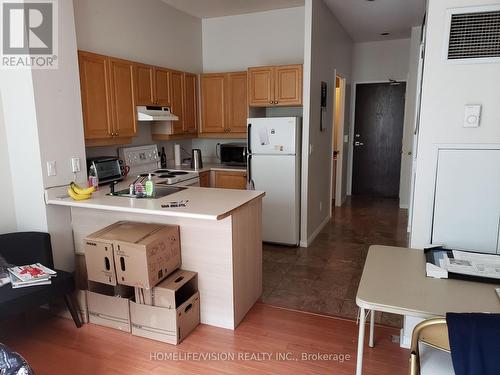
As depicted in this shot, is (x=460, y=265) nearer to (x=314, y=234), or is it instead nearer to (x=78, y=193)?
(x=78, y=193)

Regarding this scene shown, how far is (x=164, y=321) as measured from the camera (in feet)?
7.95

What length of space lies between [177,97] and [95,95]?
138 centimetres

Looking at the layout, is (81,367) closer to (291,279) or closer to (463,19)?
(291,279)

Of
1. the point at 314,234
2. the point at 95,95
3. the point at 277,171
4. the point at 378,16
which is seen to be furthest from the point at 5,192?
the point at 378,16

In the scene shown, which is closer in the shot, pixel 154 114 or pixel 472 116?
pixel 472 116

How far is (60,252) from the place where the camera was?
2.85 meters

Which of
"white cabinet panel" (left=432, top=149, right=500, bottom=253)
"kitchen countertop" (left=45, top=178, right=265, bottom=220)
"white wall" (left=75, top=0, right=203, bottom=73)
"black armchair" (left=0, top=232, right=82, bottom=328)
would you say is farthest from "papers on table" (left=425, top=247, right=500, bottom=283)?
"white wall" (left=75, top=0, right=203, bottom=73)

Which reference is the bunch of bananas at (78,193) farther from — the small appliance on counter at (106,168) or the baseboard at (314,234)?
the baseboard at (314,234)

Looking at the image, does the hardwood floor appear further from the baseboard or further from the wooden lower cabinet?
the wooden lower cabinet

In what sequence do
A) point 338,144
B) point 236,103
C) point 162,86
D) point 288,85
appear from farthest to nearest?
point 338,144 → point 236,103 → point 288,85 → point 162,86

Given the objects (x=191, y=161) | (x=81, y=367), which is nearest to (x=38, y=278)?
(x=81, y=367)

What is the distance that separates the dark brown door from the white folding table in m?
5.47

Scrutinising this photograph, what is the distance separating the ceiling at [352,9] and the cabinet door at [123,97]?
1.40 m

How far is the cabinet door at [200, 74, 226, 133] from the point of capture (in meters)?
4.80
